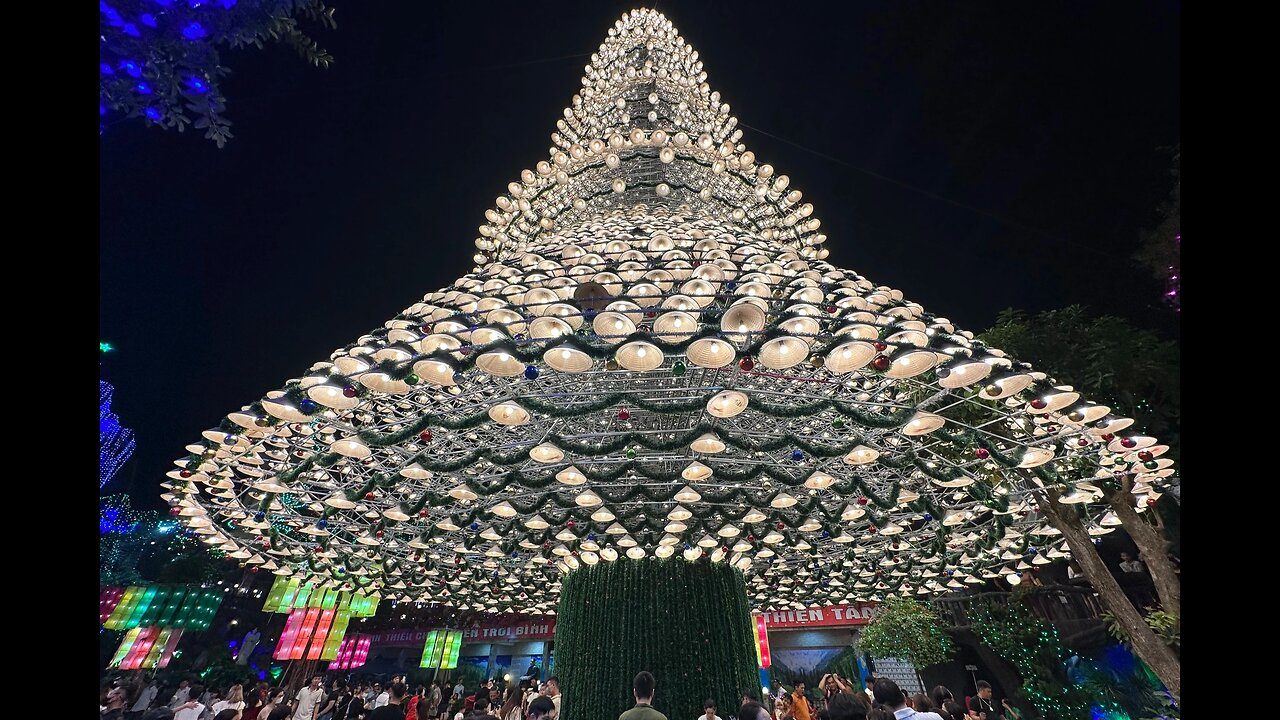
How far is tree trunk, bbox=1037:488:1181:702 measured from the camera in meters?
5.39

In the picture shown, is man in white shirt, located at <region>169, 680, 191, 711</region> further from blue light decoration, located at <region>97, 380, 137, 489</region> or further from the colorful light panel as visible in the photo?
blue light decoration, located at <region>97, 380, 137, 489</region>

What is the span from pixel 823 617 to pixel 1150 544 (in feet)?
32.2

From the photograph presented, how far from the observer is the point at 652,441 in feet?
10.7

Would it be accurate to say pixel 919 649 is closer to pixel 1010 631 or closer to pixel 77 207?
pixel 1010 631

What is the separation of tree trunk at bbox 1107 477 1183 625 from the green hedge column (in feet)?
13.4

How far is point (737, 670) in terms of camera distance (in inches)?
191

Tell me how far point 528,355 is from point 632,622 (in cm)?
326

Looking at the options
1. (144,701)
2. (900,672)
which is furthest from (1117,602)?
(144,701)

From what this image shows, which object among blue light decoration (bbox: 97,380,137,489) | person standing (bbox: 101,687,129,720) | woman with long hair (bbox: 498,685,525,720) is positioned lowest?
woman with long hair (bbox: 498,685,525,720)

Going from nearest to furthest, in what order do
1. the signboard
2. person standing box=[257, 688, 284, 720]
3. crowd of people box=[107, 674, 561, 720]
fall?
crowd of people box=[107, 674, 561, 720]
person standing box=[257, 688, 284, 720]
the signboard

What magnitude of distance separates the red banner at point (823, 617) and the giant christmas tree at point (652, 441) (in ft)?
25.3

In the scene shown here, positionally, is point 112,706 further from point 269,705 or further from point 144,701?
point 144,701

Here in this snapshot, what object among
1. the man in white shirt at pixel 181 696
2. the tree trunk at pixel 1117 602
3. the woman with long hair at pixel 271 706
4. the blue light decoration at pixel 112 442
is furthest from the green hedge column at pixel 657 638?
the blue light decoration at pixel 112 442

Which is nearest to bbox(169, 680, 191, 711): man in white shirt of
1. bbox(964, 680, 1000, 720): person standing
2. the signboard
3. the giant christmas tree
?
the giant christmas tree
